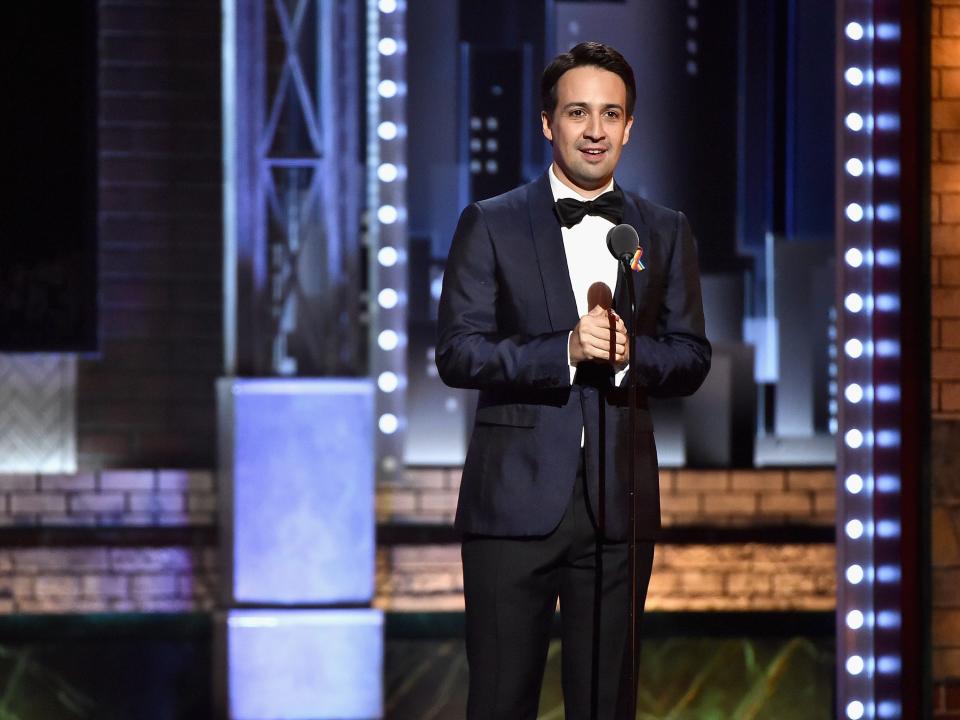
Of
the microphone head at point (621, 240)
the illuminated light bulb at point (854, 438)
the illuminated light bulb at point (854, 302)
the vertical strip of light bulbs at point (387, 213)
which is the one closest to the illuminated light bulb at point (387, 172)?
the vertical strip of light bulbs at point (387, 213)

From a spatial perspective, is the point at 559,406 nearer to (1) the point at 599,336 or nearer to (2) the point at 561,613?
(1) the point at 599,336

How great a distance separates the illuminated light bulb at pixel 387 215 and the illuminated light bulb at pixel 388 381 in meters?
0.44

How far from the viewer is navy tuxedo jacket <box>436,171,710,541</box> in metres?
1.81

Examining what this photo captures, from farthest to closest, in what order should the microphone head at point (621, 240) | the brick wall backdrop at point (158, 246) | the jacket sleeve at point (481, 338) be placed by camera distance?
1. the brick wall backdrop at point (158, 246)
2. the jacket sleeve at point (481, 338)
3. the microphone head at point (621, 240)

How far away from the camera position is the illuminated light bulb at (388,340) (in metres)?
3.81

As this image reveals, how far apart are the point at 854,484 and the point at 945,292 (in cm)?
52

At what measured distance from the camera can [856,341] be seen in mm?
3203

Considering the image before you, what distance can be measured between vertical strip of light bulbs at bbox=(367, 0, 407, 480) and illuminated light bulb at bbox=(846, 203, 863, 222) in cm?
129

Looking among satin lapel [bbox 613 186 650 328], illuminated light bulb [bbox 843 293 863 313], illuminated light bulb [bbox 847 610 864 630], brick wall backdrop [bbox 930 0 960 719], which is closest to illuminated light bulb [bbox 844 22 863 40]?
brick wall backdrop [bbox 930 0 960 719]

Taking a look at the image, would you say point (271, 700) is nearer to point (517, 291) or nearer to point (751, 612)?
point (751, 612)

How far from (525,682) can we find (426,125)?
91.3 inches

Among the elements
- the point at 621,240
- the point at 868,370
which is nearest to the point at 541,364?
the point at 621,240

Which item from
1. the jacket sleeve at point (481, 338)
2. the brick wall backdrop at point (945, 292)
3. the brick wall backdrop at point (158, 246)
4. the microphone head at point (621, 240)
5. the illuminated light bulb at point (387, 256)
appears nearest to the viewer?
the microphone head at point (621, 240)

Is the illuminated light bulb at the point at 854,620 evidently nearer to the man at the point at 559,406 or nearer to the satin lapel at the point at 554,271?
the man at the point at 559,406
